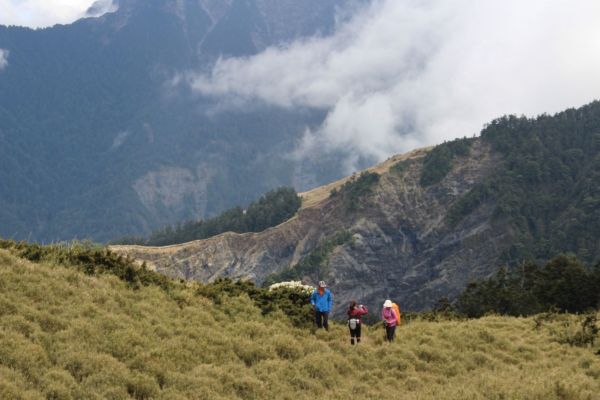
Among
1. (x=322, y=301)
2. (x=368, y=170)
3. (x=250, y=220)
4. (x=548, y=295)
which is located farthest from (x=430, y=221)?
(x=322, y=301)

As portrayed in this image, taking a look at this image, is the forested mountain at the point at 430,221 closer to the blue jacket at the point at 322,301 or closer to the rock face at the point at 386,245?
the rock face at the point at 386,245

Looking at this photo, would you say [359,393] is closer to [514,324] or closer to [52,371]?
[52,371]

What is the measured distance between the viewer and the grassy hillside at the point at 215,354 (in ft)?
48.9

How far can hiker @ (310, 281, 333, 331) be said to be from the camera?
75.3 ft

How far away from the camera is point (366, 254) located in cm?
15125

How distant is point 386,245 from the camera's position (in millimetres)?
154750

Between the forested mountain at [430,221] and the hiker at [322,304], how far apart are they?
110 metres

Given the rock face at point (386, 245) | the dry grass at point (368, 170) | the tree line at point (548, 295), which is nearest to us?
the tree line at point (548, 295)

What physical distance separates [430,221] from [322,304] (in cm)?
13613

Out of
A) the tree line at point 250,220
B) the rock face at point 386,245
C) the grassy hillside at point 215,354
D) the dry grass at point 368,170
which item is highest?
the dry grass at point 368,170

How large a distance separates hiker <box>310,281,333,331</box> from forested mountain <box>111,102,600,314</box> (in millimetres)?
109708

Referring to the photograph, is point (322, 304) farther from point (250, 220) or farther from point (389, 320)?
point (250, 220)

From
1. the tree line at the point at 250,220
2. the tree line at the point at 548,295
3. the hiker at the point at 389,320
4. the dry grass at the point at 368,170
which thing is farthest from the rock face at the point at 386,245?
the hiker at the point at 389,320

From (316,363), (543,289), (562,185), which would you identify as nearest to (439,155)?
(562,185)
